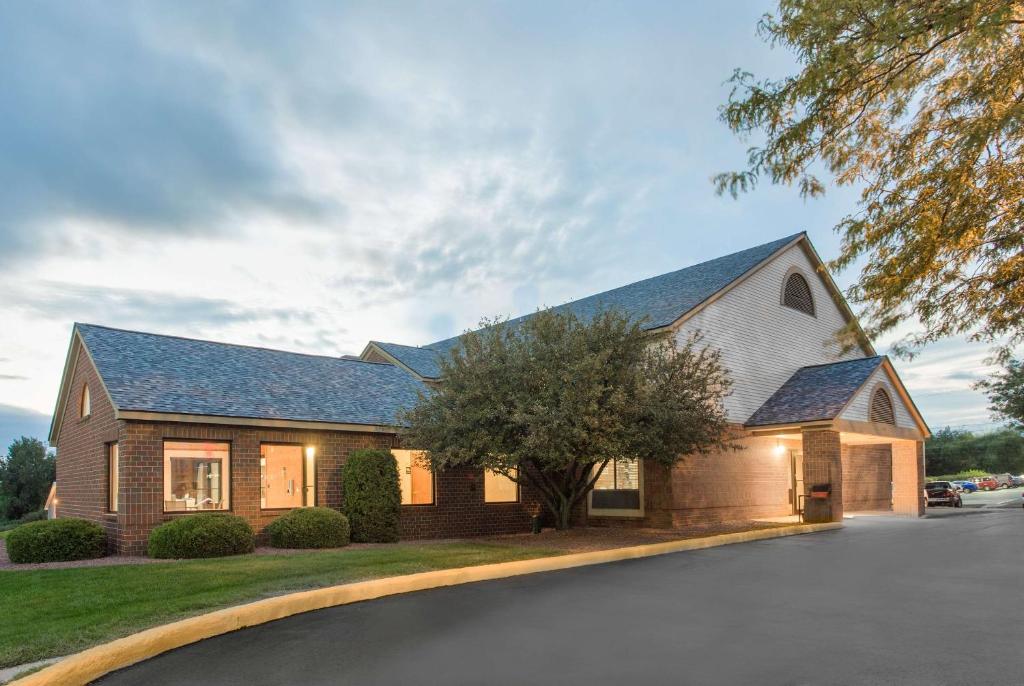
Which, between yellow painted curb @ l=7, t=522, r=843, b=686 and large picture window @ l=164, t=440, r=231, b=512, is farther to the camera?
large picture window @ l=164, t=440, r=231, b=512

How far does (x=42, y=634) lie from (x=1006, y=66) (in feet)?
43.8

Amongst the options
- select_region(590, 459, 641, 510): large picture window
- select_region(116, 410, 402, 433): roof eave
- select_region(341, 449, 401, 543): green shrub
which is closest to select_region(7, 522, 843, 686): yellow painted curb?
select_region(590, 459, 641, 510): large picture window

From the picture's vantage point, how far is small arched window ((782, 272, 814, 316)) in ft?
92.8

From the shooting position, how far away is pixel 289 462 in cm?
1986

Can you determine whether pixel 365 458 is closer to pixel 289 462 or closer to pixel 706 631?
pixel 289 462

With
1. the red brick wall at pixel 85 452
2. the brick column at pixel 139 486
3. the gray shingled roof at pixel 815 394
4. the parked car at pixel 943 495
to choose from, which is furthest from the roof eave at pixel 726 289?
the parked car at pixel 943 495

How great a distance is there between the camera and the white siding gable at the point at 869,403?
2434cm

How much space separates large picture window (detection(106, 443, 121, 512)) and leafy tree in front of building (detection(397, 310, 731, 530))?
22.4 ft

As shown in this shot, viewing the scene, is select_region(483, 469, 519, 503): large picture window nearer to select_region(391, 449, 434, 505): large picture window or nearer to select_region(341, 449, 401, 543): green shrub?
select_region(391, 449, 434, 505): large picture window

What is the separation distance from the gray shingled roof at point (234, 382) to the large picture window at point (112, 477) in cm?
201

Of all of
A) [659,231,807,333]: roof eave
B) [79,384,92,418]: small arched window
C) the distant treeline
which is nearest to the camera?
[79,384,92,418]: small arched window

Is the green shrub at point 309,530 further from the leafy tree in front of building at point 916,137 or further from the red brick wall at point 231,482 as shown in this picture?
the leafy tree in front of building at point 916,137

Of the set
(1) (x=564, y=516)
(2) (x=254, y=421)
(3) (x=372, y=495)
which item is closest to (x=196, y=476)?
(2) (x=254, y=421)

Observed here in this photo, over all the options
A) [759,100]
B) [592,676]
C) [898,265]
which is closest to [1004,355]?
[898,265]
